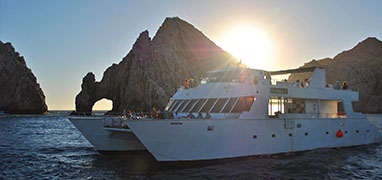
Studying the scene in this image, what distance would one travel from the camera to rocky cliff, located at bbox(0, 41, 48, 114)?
88625 mm

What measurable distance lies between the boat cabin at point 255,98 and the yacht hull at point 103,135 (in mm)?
2674

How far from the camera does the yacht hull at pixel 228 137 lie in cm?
1022

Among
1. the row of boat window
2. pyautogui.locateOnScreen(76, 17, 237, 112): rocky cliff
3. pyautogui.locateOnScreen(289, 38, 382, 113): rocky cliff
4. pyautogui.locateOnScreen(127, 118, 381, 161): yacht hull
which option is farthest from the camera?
pyautogui.locateOnScreen(289, 38, 382, 113): rocky cliff

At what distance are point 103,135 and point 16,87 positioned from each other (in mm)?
92196

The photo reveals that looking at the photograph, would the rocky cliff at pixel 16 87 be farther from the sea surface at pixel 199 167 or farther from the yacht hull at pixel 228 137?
the yacht hull at pixel 228 137

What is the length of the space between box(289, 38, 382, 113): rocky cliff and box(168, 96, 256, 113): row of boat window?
7278cm

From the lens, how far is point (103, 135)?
42.8ft

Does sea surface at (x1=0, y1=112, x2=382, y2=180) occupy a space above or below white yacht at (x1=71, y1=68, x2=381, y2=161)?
below

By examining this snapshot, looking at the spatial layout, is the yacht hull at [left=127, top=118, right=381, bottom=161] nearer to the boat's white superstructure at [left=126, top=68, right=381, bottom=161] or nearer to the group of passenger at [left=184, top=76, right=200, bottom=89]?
the boat's white superstructure at [left=126, top=68, right=381, bottom=161]

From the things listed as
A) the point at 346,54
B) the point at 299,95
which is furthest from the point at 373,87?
the point at 299,95

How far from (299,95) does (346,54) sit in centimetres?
12714

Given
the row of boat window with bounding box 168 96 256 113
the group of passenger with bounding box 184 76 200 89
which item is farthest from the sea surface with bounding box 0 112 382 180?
the group of passenger with bounding box 184 76 200 89

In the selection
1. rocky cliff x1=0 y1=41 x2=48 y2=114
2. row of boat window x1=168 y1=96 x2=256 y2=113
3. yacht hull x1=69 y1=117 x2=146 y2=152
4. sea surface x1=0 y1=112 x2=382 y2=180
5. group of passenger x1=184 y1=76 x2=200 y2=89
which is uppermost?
rocky cliff x1=0 y1=41 x2=48 y2=114

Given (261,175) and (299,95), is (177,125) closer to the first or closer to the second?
(261,175)
